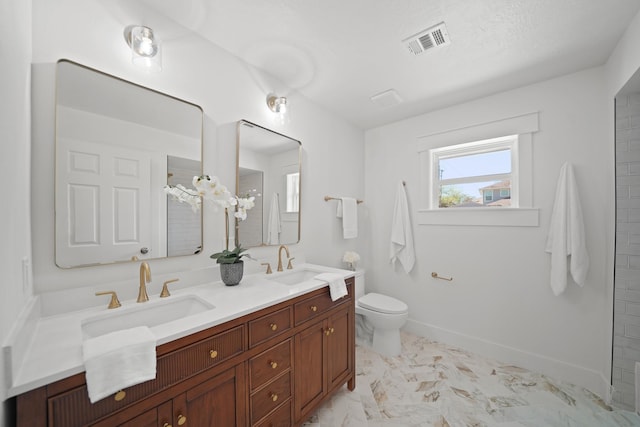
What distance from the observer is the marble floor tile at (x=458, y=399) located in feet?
5.16

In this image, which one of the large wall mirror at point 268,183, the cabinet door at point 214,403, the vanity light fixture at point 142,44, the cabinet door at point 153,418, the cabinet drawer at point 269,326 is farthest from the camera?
the large wall mirror at point 268,183

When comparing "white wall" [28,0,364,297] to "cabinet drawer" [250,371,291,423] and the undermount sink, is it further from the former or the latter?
"cabinet drawer" [250,371,291,423]

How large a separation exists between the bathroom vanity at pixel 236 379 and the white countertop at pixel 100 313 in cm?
3

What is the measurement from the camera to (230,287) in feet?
4.88

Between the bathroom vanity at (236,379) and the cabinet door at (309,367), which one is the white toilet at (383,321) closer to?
the bathroom vanity at (236,379)

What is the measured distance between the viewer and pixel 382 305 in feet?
7.64

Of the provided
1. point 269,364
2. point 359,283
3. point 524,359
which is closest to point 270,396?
point 269,364

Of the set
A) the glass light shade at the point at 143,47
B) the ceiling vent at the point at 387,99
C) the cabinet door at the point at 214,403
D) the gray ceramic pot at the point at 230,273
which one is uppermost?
the ceiling vent at the point at 387,99

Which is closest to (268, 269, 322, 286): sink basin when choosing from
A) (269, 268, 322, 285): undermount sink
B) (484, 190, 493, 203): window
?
(269, 268, 322, 285): undermount sink

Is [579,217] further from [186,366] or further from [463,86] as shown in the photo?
[186,366]

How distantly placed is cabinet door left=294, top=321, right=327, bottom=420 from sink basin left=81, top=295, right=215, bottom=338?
58cm

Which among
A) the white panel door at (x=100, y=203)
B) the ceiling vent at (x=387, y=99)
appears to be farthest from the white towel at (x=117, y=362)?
the ceiling vent at (x=387, y=99)

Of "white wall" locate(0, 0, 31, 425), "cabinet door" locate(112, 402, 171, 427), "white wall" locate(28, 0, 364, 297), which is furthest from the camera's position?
"white wall" locate(28, 0, 364, 297)

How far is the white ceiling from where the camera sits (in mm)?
1367
